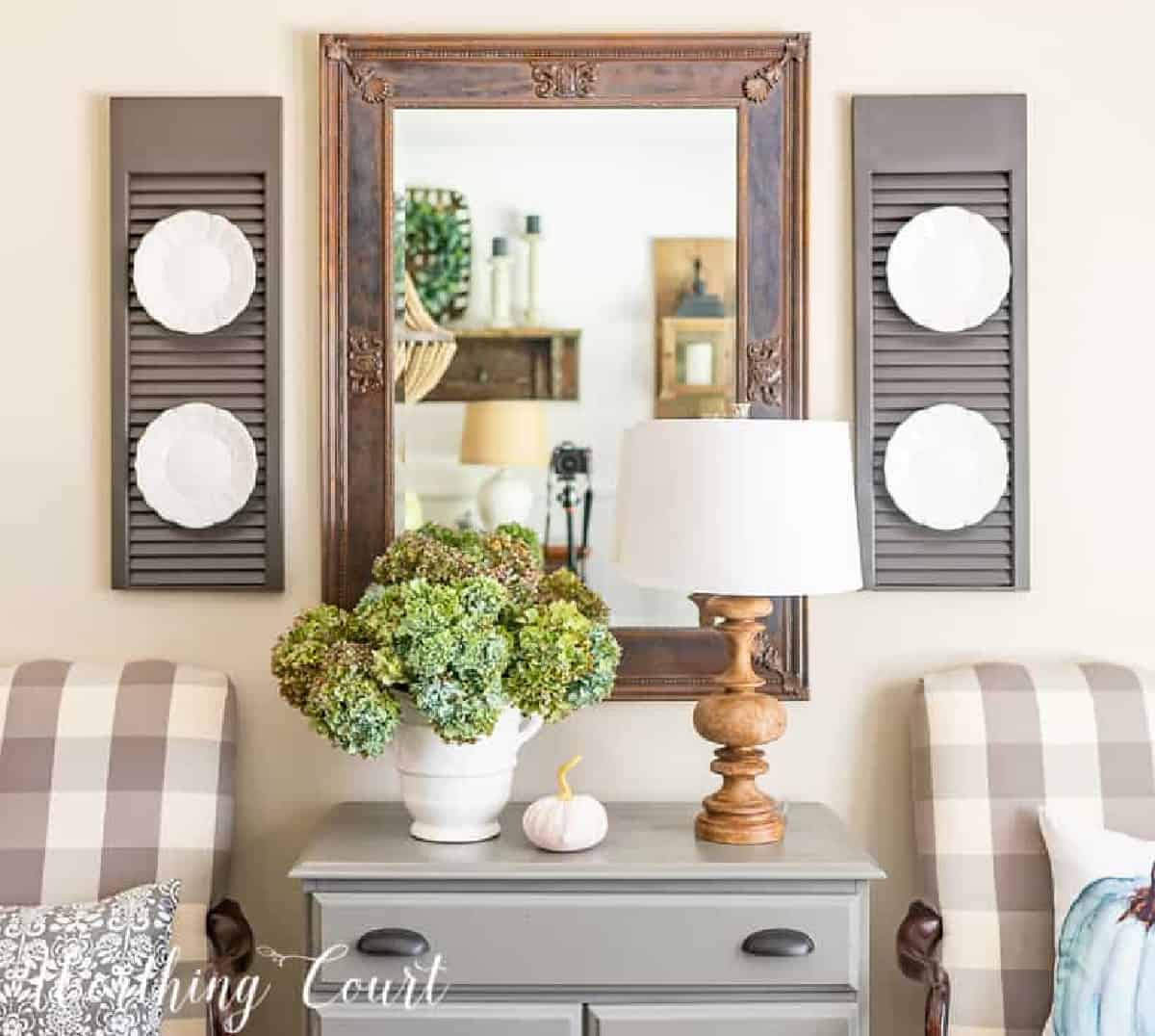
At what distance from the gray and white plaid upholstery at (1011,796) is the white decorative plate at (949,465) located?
0.28m

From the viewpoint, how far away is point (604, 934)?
213cm

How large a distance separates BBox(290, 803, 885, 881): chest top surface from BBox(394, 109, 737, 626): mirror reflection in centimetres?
45

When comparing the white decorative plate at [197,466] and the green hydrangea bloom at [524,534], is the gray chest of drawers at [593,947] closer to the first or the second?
the green hydrangea bloom at [524,534]

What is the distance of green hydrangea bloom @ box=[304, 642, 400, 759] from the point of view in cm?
212

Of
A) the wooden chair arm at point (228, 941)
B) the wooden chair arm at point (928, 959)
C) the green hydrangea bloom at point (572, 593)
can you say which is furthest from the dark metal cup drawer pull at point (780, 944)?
the wooden chair arm at point (228, 941)

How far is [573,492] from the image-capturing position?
2.55 meters

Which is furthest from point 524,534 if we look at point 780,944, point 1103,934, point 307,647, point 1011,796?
point 1103,934

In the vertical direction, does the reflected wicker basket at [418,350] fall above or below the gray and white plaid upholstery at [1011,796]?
above

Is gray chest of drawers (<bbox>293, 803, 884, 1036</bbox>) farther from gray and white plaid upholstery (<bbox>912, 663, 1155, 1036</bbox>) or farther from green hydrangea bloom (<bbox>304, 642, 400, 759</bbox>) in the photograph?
gray and white plaid upholstery (<bbox>912, 663, 1155, 1036</bbox>)

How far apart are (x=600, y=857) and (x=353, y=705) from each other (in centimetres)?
44

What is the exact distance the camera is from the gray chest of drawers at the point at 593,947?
2.12 meters

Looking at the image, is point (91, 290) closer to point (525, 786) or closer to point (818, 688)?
point (525, 786)

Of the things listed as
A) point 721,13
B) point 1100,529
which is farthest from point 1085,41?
point 1100,529

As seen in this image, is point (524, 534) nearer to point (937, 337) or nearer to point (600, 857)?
point (600, 857)
